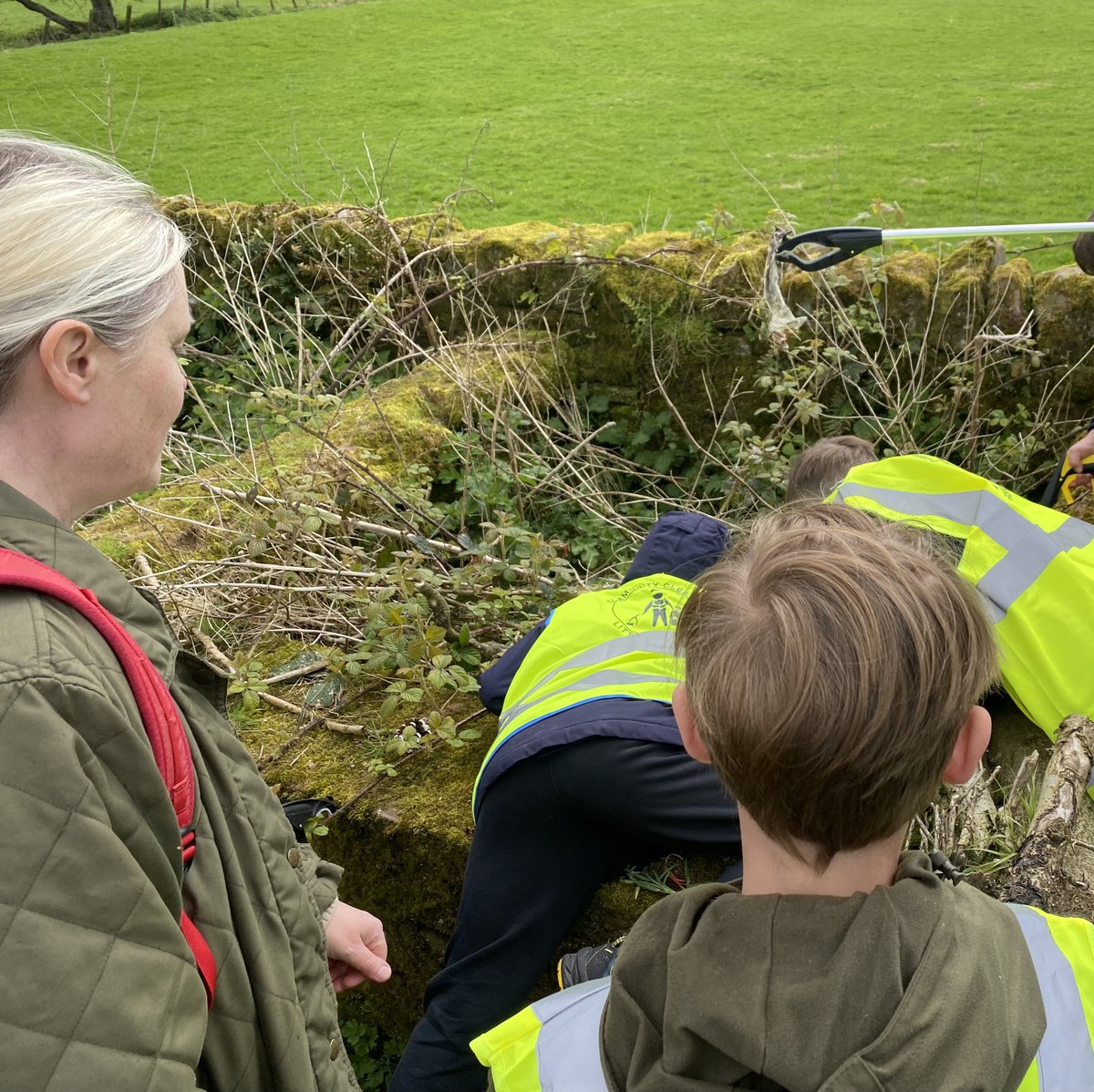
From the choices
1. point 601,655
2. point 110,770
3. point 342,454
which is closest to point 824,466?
point 601,655

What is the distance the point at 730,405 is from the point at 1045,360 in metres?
1.49

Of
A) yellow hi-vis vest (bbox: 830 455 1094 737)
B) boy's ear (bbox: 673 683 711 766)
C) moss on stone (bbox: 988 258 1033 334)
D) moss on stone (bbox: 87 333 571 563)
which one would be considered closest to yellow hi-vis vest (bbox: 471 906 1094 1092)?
boy's ear (bbox: 673 683 711 766)

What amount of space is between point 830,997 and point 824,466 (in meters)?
2.13

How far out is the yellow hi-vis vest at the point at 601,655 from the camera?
1854mm

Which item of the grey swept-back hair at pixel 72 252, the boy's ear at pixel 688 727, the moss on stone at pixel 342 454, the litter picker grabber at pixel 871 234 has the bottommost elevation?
the moss on stone at pixel 342 454

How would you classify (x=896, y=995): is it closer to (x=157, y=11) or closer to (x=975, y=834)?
(x=975, y=834)

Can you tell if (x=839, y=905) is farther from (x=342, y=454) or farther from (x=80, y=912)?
(x=342, y=454)

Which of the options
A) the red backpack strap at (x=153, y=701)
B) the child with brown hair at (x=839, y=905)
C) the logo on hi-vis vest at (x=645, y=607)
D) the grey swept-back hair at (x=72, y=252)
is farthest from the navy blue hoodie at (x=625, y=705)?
the grey swept-back hair at (x=72, y=252)

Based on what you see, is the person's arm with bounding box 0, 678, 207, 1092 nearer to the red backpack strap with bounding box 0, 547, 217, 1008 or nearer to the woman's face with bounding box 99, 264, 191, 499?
the red backpack strap with bounding box 0, 547, 217, 1008

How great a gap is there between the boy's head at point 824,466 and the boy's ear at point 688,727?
173 centimetres

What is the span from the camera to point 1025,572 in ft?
7.51

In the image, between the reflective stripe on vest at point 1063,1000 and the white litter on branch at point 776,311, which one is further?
the white litter on branch at point 776,311

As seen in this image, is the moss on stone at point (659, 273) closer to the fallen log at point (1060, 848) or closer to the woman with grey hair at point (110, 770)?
the fallen log at point (1060, 848)

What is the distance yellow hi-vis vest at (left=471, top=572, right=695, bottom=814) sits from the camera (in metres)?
1.85
